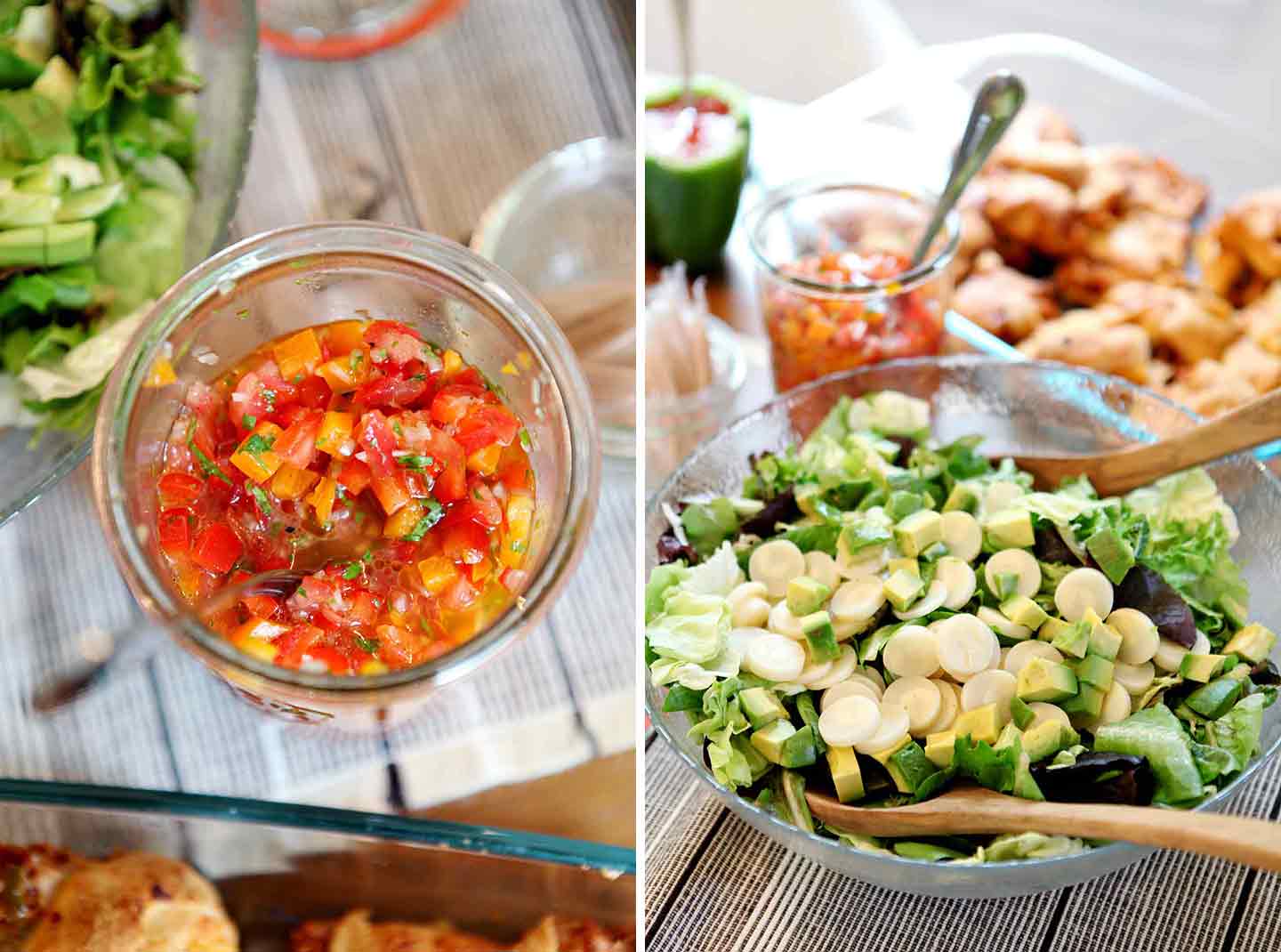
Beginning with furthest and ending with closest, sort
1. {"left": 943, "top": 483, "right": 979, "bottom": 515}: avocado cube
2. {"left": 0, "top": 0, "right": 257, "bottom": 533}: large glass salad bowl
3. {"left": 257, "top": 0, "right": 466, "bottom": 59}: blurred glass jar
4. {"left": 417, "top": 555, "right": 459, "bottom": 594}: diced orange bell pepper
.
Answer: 1. {"left": 257, "top": 0, "right": 466, "bottom": 59}: blurred glass jar
2. {"left": 0, "top": 0, "right": 257, "bottom": 533}: large glass salad bowl
3. {"left": 943, "top": 483, "right": 979, "bottom": 515}: avocado cube
4. {"left": 417, "top": 555, "right": 459, "bottom": 594}: diced orange bell pepper

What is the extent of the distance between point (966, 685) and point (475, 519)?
341mm

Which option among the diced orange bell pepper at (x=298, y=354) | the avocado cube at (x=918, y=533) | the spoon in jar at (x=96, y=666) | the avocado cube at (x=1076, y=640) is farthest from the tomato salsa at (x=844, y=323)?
the spoon in jar at (x=96, y=666)

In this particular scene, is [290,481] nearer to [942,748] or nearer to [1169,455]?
[942,748]

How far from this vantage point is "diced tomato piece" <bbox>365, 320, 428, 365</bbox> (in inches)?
32.7

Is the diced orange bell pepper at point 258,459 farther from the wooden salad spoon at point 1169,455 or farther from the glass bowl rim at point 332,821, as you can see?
the wooden salad spoon at point 1169,455

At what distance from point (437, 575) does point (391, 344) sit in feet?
0.49

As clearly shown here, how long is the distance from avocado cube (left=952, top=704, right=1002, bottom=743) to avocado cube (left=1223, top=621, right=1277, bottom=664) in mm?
191

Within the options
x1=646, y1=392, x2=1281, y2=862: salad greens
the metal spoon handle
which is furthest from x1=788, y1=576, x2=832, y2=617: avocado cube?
the metal spoon handle

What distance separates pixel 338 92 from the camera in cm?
142

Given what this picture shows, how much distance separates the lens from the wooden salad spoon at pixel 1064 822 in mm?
706

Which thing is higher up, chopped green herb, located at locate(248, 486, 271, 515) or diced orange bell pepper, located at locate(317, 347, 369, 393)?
diced orange bell pepper, located at locate(317, 347, 369, 393)

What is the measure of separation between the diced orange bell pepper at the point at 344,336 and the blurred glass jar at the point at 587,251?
1.11ft

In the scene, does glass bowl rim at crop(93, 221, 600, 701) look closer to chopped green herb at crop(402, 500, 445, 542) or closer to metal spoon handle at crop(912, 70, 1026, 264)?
chopped green herb at crop(402, 500, 445, 542)

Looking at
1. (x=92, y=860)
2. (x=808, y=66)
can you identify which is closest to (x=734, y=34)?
(x=808, y=66)
